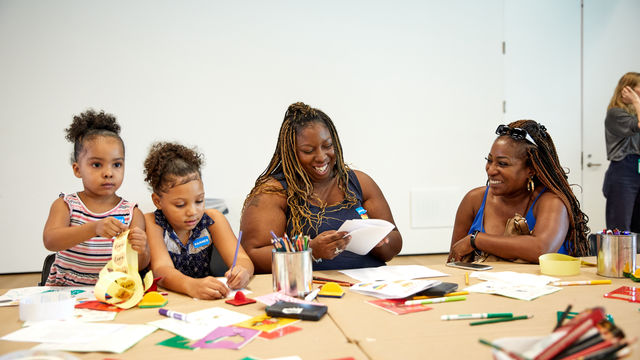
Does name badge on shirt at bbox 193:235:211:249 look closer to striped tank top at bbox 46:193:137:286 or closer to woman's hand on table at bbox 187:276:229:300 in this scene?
striped tank top at bbox 46:193:137:286

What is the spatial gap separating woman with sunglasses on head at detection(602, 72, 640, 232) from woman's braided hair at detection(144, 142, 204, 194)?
3.70 metres

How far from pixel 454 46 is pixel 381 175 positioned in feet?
5.28

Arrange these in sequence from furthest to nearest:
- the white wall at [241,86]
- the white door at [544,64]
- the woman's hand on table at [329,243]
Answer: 1. the white door at [544,64]
2. the white wall at [241,86]
3. the woman's hand on table at [329,243]

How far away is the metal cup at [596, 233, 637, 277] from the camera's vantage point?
1.55 metres

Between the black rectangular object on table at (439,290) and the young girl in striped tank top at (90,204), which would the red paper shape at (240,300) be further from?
the young girl in striped tank top at (90,204)

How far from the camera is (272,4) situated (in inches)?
191

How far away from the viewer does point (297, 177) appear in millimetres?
2197

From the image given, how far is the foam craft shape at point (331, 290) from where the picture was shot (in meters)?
1.40

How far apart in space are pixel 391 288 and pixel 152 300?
0.68 metres

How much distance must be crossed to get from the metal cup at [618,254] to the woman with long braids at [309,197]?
77cm

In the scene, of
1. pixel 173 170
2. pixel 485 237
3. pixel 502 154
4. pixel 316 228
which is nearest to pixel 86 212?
pixel 173 170

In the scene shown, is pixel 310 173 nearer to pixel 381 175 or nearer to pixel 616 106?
pixel 381 175

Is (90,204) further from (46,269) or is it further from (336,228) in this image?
(336,228)

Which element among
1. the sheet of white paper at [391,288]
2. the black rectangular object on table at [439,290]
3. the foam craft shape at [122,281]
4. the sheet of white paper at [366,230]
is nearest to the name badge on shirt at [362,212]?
the sheet of white paper at [366,230]
